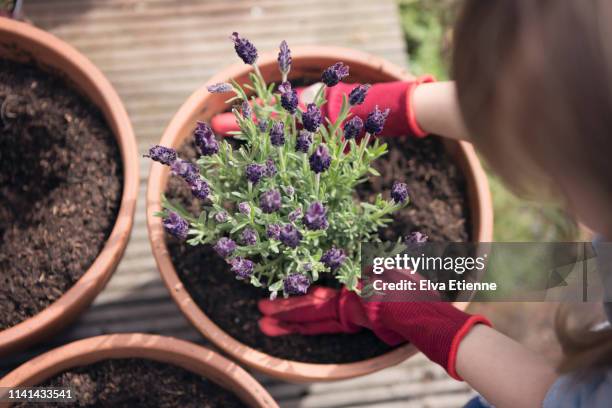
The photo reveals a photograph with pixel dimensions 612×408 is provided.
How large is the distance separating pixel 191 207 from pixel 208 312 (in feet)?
0.69

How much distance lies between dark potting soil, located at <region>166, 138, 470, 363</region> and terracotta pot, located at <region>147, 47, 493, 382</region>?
1.5 inches

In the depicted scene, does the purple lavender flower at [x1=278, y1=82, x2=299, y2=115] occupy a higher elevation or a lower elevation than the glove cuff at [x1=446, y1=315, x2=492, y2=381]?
higher

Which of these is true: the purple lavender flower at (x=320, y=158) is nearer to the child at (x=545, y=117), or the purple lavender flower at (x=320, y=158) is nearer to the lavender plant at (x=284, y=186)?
the lavender plant at (x=284, y=186)

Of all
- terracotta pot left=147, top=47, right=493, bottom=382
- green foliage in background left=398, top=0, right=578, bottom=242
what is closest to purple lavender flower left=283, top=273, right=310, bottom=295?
terracotta pot left=147, top=47, right=493, bottom=382

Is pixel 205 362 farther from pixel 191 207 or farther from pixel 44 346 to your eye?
pixel 44 346

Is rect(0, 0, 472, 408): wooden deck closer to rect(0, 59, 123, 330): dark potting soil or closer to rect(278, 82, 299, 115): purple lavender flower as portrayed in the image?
rect(0, 59, 123, 330): dark potting soil

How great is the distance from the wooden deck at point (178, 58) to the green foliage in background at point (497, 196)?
0.25 metres

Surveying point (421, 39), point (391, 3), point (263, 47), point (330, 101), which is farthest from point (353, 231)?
point (421, 39)

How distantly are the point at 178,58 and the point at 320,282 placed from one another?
658mm

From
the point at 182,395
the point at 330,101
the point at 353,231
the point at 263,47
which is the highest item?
the point at 263,47

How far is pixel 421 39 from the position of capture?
1.77 metres

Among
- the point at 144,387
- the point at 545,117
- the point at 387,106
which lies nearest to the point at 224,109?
the point at 387,106

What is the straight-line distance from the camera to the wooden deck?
1.33 meters

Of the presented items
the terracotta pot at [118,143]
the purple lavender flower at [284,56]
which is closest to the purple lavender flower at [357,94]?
the purple lavender flower at [284,56]
